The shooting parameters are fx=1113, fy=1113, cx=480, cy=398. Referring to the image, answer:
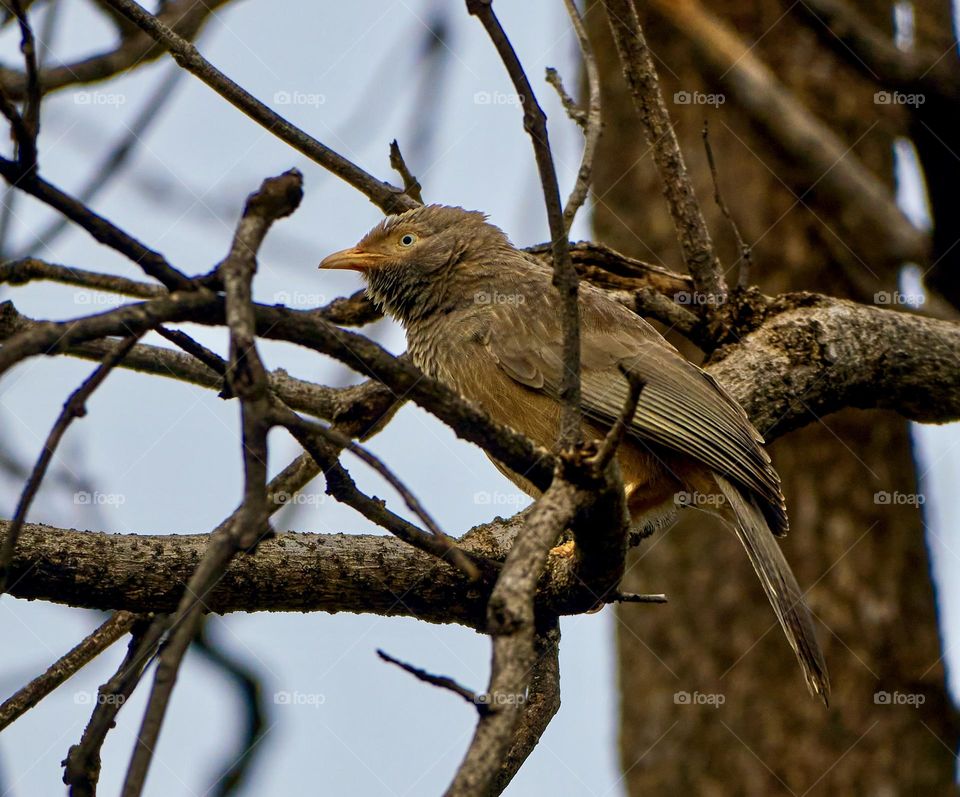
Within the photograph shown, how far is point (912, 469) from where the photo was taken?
7520 mm

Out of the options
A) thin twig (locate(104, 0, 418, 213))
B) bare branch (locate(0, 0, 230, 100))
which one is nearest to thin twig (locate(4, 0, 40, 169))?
thin twig (locate(104, 0, 418, 213))

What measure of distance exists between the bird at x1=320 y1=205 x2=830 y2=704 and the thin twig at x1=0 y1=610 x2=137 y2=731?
62.6 inches

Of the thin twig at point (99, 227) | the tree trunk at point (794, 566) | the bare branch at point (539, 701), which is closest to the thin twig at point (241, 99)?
the thin twig at point (99, 227)

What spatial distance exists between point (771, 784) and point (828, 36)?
435cm

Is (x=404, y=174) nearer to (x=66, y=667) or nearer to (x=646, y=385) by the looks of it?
(x=646, y=385)

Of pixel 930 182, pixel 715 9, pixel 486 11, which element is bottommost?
pixel 486 11

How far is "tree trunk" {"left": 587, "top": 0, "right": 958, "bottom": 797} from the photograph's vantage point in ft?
22.3

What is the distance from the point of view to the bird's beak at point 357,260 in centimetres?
559

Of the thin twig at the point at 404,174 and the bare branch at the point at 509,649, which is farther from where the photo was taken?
the thin twig at the point at 404,174

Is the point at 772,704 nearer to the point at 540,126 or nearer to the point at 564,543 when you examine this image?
the point at 564,543

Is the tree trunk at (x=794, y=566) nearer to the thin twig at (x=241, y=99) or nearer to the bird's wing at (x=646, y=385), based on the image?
the bird's wing at (x=646, y=385)

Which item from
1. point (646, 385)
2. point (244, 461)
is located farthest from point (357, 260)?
point (244, 461)

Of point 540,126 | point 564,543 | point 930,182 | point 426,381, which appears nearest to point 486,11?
point 540,126

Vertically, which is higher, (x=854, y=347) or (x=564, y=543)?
(x=854, y=347)
